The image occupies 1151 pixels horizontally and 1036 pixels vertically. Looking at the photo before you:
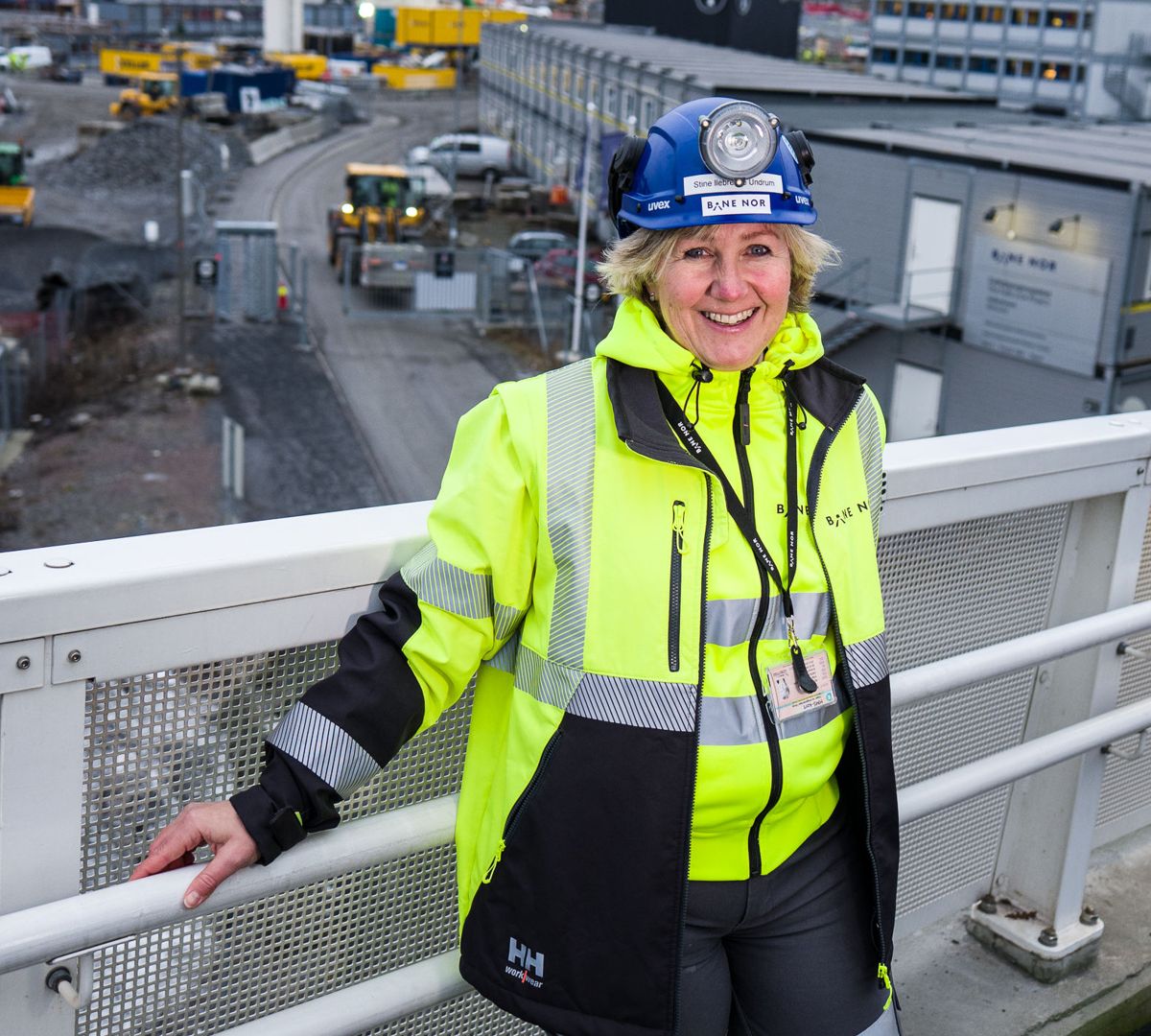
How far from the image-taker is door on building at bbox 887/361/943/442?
81.6ft

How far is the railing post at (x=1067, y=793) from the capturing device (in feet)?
10.8

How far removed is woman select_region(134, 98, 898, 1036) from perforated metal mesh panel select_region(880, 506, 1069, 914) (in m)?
0.75

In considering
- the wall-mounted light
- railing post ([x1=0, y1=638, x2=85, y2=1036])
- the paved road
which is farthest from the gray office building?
railing post ([x1=0, y1=638, x2=85, y2=1036])

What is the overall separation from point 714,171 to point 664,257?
0.49ft

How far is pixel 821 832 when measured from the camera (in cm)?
228

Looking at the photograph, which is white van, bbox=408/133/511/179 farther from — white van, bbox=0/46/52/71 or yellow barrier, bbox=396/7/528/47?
yellow barrier, bbox=396/7/528/47

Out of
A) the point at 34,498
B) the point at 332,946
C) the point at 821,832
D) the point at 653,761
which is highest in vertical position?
the point at 653,761

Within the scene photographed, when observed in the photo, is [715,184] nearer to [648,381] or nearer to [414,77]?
[648,381]

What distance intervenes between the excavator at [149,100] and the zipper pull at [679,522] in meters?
64.4

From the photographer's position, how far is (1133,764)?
3.88m

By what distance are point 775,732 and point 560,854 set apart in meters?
0.35

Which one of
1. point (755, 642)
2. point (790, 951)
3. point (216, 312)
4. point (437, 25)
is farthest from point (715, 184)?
point (437, 25)

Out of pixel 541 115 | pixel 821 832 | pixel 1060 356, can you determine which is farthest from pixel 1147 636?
pixel 541 115

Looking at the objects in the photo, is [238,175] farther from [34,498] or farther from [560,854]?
[560,854]
